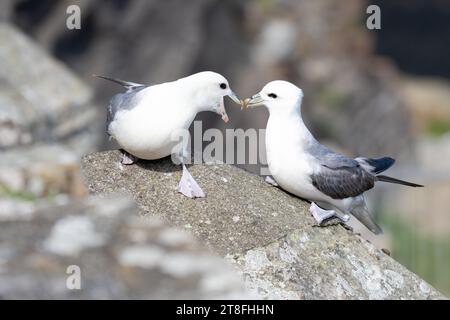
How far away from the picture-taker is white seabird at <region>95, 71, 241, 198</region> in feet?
17.8

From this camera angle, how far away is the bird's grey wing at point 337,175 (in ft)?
18.7

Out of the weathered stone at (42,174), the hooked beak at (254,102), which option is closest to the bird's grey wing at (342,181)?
the hooked beak at (254,102)

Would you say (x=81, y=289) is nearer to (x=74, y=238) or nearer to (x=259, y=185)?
(x=74, y=238)

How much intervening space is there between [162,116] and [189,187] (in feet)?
1.32

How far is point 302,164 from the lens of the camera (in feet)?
18.6

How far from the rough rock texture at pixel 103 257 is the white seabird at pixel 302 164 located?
2.75 feet

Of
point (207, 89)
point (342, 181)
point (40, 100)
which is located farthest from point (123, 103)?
point (40, 100)

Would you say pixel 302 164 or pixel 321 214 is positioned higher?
pixel 302 164

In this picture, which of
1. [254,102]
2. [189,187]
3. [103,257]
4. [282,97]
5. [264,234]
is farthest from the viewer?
[254,102]

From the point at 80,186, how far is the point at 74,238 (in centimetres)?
62

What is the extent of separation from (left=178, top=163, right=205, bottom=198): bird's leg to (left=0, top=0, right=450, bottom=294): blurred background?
56cm

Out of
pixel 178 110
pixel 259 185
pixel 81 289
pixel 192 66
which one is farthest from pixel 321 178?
pixel 192 66

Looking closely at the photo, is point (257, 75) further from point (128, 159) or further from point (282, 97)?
point (128, 159)
